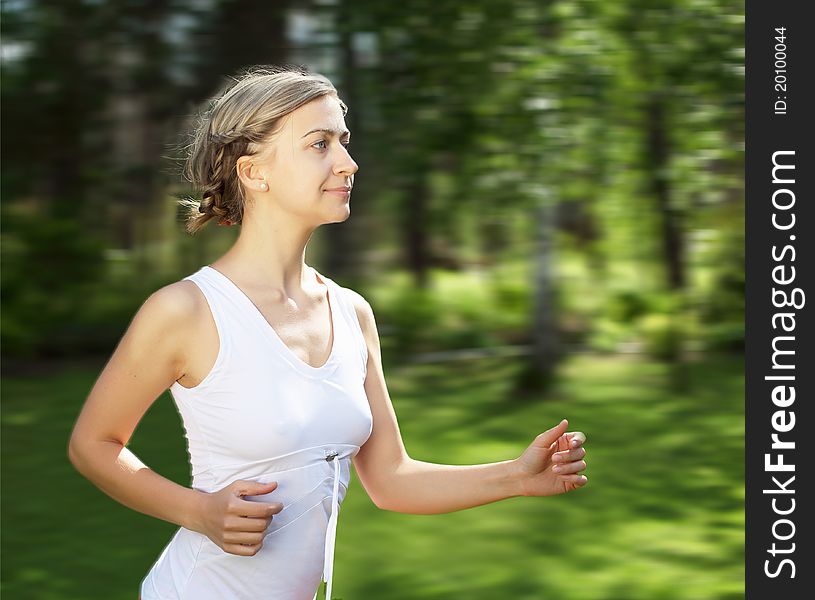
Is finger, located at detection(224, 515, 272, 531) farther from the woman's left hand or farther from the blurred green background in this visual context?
the blurred green background

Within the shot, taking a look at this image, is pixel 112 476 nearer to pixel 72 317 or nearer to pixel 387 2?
pixel 387 2

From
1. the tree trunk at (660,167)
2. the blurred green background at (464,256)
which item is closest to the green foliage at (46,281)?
the blurred green background at (464,256)

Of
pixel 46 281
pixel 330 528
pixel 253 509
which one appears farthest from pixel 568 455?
pixel 46 281

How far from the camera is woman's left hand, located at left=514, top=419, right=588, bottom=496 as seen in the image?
1739 mm

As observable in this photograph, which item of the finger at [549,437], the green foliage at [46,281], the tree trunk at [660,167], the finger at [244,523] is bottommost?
the green foliage at [46,281]

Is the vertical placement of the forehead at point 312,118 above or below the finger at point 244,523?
above

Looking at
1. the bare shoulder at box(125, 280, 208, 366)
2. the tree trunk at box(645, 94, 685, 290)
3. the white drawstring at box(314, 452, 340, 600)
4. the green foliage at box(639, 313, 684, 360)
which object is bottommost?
the green foliage at box(639, 313, 684, 360)

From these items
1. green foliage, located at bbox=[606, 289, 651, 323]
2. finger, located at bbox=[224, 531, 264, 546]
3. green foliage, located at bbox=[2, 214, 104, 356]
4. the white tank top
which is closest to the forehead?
the white tank top

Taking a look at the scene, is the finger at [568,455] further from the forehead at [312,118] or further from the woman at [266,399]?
the forehead at [312,118]

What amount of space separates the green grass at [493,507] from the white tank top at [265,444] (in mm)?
2470

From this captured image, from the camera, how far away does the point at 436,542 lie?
466 cm

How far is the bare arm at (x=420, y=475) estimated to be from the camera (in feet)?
5.81
